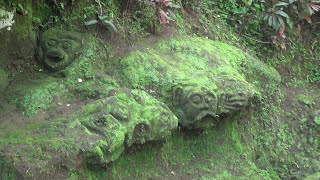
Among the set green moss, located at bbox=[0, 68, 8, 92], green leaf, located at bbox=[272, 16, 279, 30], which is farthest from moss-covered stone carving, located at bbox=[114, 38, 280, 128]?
green leaf, located at bbox=[272, 16, 279, 30]

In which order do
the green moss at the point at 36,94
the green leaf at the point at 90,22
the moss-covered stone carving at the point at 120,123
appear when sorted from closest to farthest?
1. the moss-covered stone carving at the point at 120,123
2. the green moss at the point at 36,94
3. the green leaf at the point at 90,22

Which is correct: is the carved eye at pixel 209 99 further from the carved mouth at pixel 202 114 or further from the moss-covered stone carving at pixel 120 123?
the moss-covered stone carving at pixel 120 123

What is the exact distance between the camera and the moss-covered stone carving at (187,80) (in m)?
4.82

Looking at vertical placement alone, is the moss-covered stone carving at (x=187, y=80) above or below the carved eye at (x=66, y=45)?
below

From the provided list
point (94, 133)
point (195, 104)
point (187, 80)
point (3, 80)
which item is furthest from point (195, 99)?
point (3, 80)

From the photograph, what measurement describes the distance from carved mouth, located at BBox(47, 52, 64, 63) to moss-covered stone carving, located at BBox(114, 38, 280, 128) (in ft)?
2.40

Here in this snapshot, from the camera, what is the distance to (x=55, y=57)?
4.76 metres

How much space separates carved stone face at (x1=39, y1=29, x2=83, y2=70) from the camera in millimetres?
4719

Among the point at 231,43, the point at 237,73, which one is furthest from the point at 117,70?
the point at 231,43

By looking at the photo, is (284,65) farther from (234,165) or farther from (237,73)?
(234,165)

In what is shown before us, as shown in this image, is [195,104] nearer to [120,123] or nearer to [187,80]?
[187,80]

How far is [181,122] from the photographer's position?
4.88 metres

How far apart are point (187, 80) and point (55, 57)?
168cm

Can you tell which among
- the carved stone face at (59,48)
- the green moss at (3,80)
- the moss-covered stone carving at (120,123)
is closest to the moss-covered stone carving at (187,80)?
the moss-covered stone carving at (120,123)
